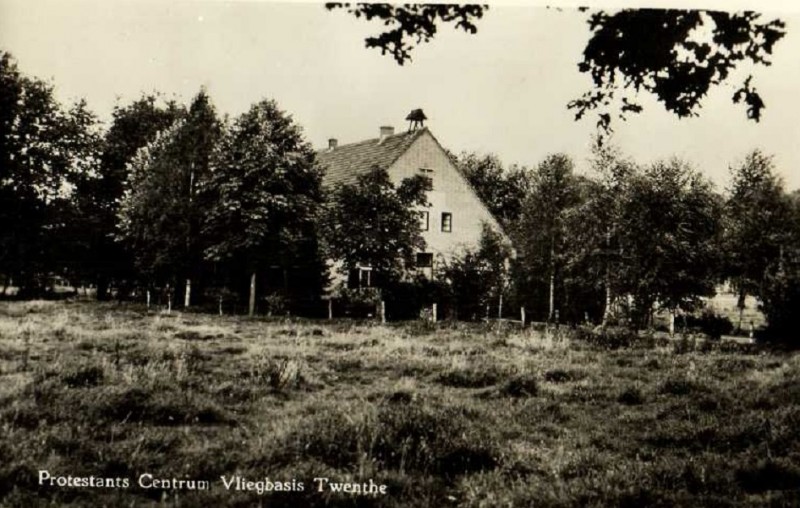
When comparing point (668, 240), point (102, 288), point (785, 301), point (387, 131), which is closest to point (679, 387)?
point (668, 240)

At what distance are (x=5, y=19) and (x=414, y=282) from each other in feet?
49.6

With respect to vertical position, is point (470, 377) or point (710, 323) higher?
point (710, 323)

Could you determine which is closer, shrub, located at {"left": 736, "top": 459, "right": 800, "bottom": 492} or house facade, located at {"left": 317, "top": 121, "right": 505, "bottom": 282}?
shrub, located at {"left": 736, "top": 459, "right": 800, "bottom": 492}

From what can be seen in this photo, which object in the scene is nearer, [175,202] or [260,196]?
[260,196]

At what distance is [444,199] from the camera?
89.5ft

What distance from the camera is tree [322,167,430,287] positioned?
17.6 meters

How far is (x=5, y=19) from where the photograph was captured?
6195 millimetres

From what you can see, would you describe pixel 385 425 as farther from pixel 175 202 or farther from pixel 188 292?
pixel 175 202

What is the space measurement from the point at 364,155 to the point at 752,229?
47.8 feet

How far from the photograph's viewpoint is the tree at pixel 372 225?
57.6 feet

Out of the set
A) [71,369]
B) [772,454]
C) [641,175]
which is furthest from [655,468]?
[641,175]

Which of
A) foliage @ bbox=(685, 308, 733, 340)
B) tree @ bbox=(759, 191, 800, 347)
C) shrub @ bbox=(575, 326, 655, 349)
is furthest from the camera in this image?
foliage @ bbox=(685, 308, 733, 340)

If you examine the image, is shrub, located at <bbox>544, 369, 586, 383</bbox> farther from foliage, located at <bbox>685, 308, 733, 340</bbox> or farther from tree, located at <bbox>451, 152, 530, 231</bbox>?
tree, located at <bbox>451, 152, 530, 231</bbox>

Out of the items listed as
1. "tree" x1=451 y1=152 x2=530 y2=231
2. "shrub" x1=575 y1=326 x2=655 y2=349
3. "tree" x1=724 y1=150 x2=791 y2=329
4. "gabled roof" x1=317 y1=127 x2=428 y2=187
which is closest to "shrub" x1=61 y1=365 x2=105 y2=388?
"shrub" x1=575 y1=326 x2=655 y2=349
